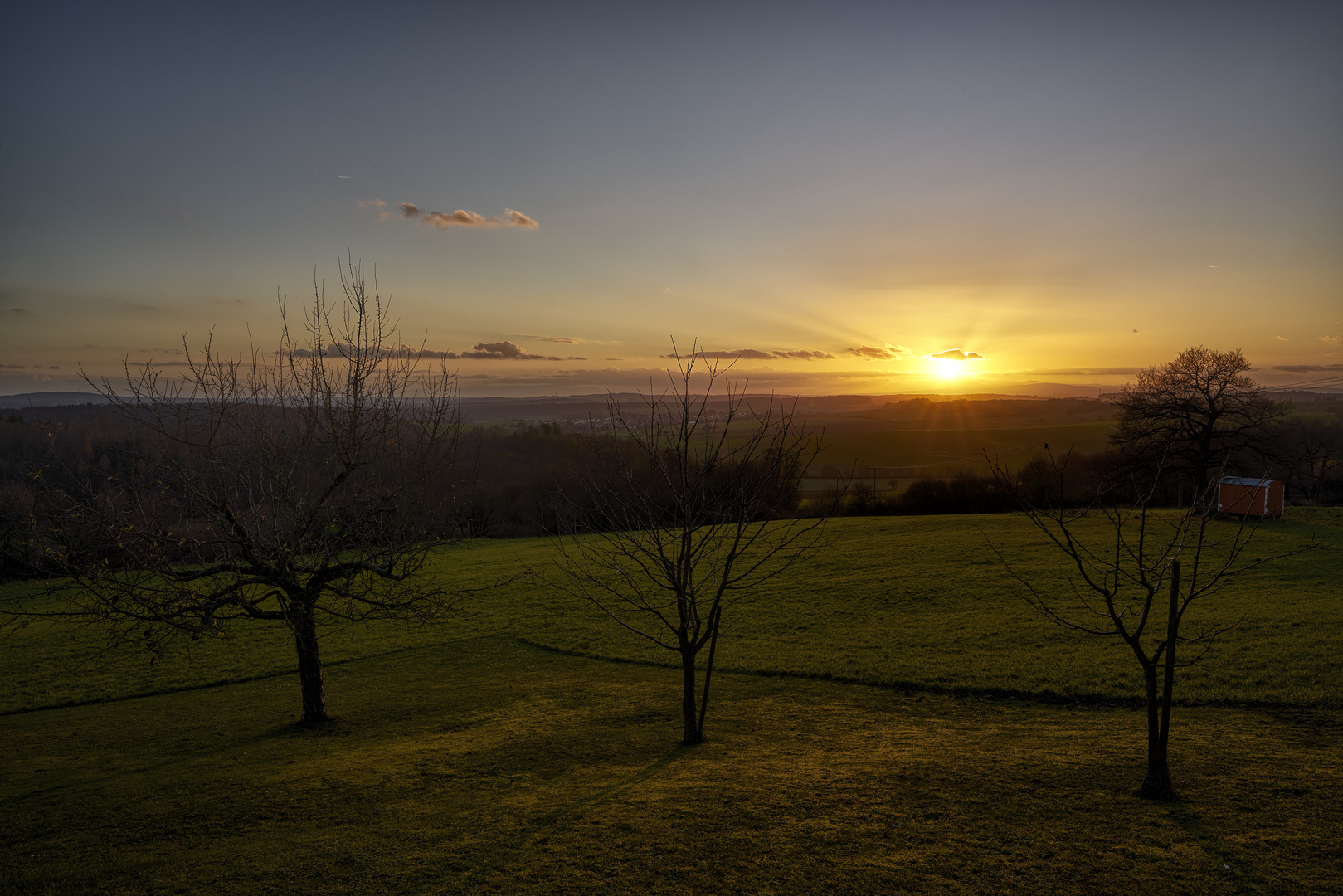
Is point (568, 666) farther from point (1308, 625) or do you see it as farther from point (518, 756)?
point (1308, 625)

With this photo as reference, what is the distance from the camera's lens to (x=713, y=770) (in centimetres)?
812

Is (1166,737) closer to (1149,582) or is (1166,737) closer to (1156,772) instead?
(1156,772)

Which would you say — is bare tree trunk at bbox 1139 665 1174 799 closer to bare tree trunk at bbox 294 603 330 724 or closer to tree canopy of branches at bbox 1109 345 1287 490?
bare tree trunk at bbox 294 603 330 724

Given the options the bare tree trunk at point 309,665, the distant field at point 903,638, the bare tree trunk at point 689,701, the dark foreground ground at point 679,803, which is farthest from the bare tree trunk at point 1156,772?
the bare tree trunk at point 309,665

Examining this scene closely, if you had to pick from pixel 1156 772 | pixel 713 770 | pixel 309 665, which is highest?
pixel 1156 772

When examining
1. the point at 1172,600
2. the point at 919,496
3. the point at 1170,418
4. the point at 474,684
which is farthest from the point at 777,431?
the point at 919,496

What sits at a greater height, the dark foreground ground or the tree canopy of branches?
the tree canopy of branches

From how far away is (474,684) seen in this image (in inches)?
585

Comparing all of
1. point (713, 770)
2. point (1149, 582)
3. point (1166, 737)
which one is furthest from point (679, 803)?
point (1149, 582)

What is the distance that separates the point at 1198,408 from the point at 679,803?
3925 centimetres

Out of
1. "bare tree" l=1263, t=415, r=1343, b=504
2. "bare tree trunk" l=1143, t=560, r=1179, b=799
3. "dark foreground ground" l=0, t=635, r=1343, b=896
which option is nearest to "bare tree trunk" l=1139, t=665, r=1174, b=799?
"bare tree trunk" l=1143, t=560, r=1179, b=799

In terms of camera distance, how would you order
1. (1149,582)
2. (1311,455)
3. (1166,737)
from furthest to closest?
(1311,455) → (1149,582) → (1166,737)

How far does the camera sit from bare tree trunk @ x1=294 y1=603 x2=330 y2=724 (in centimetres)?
1035

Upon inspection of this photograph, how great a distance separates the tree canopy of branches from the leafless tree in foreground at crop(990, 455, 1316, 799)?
367 centimetres
